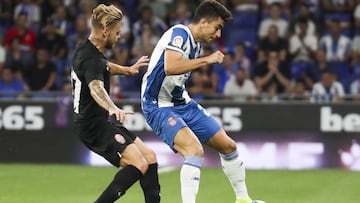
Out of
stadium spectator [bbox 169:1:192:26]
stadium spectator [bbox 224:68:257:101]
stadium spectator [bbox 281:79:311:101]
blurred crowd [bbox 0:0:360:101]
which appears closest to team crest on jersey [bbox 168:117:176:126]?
blurred crowd [bbox 0:0:360:101]

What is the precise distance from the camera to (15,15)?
2130 centimetres

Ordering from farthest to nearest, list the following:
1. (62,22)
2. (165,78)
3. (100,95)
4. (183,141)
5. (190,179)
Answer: (62,22) < (165,78) < (183,141) < (190,179) < (100,95)

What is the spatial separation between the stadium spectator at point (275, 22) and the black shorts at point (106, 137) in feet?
35.5

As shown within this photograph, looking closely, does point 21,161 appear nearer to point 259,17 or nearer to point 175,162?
point 175,162

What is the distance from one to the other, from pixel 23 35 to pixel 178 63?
38.6 feet

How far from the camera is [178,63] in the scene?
9.24m

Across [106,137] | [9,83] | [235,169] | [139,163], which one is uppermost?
[106,137]

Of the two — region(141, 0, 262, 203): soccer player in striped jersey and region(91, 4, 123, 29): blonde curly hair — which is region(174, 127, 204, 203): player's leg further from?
region(91, 4, 123, 29): blonde curly hair

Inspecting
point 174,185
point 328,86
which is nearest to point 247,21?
point 328,86

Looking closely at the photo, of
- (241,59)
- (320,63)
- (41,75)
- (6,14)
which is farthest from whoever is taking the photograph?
(6,14)

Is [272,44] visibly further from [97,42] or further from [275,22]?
[97,42]

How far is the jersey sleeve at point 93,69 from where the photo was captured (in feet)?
28.9

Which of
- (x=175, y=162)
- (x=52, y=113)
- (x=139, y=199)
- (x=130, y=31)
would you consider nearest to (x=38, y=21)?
(x=130, y=31)

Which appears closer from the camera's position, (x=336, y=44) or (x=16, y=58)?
(x=336, y=44)
